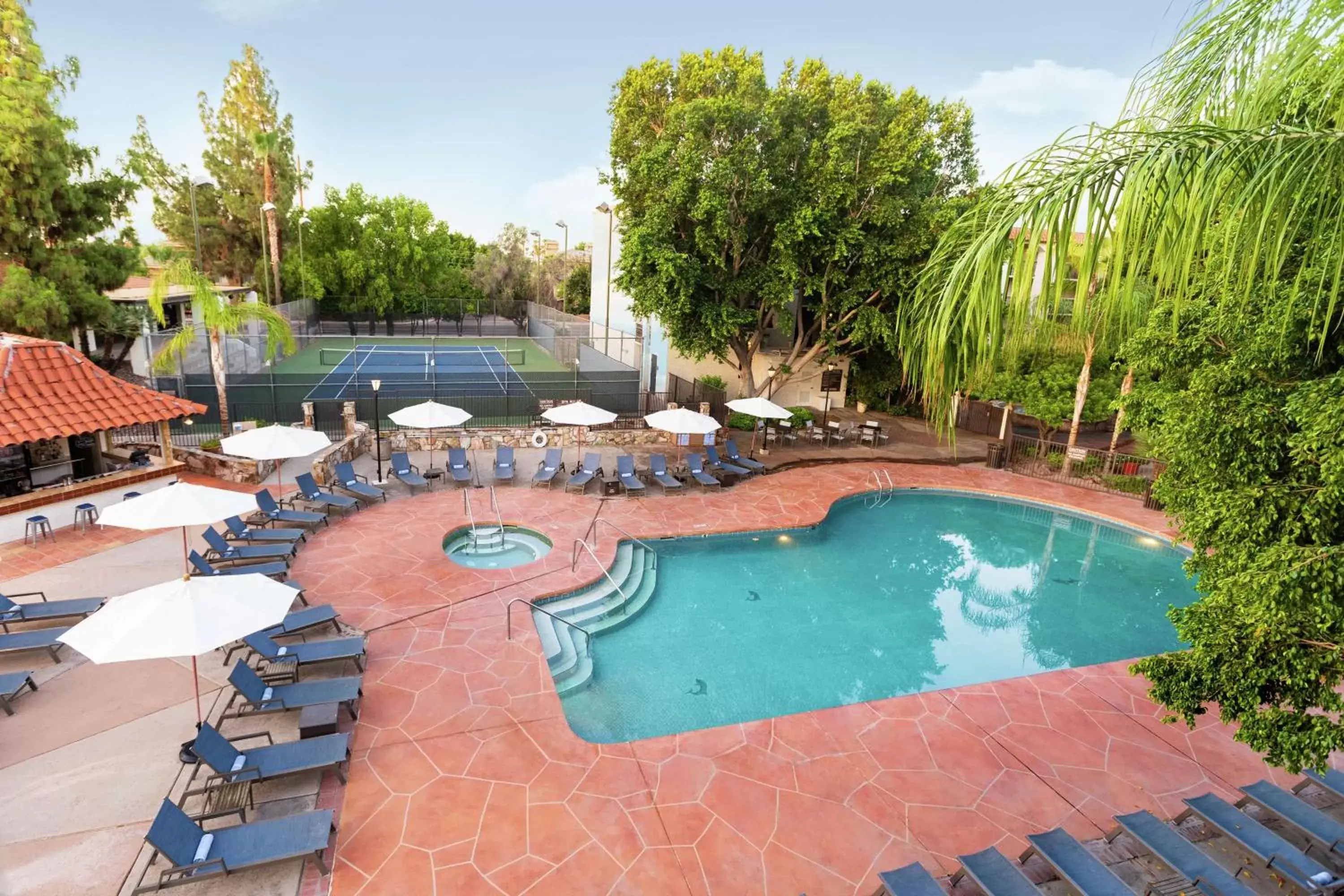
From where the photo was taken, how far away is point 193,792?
5754mm

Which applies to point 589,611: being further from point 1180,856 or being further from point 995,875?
point 1180,856

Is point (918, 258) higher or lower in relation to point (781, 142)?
lower

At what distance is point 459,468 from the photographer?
1625 cm

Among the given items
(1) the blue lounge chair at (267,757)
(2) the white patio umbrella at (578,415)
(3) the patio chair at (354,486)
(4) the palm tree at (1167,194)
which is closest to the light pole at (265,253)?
(3) the patio chair at (354,486)

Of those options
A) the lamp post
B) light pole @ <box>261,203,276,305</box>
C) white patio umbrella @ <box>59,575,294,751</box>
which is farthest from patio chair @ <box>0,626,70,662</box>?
light pole @ <box>261,203,276,305</box>

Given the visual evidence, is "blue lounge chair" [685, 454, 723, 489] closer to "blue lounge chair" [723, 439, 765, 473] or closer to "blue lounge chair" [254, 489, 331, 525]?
"blue lounge chair" [723, 439, 765, 473]

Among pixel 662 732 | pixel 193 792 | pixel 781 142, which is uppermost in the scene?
pixel 781 142

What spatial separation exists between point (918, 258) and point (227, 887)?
62.1 ft

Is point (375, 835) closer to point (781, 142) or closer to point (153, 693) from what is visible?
point (153, 693)

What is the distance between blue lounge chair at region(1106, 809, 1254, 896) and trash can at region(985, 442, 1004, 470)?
15.7 metres

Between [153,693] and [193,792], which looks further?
[153,693]

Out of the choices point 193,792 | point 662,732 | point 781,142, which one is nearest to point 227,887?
point 193,792

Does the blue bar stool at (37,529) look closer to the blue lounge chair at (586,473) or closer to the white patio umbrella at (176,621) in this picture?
the white patio umbrella at (176,621)

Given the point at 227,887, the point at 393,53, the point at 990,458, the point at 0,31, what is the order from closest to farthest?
the point at 227,887 → the point at 0,31 → the point at 990,458 → the point at 393,53
